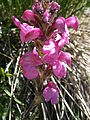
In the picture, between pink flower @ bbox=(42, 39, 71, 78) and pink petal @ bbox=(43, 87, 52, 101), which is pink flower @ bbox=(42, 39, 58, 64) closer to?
pink flower @ bbox=(42, 39, 71, 78)

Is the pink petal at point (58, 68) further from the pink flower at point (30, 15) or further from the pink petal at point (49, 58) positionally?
the pink flower at point (30, 15)

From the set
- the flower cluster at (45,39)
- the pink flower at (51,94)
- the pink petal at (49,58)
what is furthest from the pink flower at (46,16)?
the pink flower at (51,94)

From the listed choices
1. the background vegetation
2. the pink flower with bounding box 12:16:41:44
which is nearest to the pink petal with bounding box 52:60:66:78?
the pink flower with bounding box 12:16:41:44

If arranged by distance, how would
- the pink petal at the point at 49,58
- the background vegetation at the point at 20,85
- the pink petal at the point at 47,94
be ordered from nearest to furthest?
1. the pink petal at the point at 49,58
2. the pink petal at the point at 47,94
3. the background vegetation at the point at 20,85

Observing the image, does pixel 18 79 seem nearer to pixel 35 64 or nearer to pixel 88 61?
pixel 88 61

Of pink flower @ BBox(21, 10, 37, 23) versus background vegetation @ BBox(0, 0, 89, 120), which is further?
background vegetation @ BBox(0, 0, 89, 120)

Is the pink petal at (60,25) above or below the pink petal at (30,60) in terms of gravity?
above

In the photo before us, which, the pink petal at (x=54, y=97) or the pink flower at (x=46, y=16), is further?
the pink petal at (x=54, y=97)
